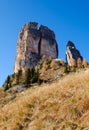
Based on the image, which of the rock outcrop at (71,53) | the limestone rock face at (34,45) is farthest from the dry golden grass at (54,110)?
the rock outcrop at (71,53)

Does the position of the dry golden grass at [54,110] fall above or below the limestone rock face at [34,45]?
below

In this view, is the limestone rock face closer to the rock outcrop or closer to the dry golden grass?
the rock outcrop

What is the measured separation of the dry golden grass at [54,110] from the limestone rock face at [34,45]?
11028 centimetres

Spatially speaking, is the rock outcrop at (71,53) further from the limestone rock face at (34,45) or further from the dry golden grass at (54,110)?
the dry golden grass at (54,110)

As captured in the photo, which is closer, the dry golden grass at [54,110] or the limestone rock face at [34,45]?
the dry golden grass at [54,110]

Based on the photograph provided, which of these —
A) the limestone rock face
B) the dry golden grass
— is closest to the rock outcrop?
the limestone rock face

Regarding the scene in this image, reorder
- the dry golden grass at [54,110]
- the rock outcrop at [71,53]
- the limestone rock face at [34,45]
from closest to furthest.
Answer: the dry golden grass at [54,110] → the limestone rock face at [34,45] → the rock outcrop at [71,53]

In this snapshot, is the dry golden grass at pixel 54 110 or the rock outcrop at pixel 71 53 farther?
the rock outcrop at pixel 71 53

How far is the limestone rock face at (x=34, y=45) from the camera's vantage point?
410ft

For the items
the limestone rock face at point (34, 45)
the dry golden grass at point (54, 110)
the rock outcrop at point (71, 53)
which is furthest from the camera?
the rock outcrop at point (71, 53)

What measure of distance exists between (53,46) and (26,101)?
12526 cm

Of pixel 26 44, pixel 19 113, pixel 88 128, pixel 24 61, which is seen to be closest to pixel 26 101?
pixel 19 113

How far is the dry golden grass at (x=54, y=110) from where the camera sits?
7912mm

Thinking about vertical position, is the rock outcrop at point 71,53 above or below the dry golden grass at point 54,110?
above
